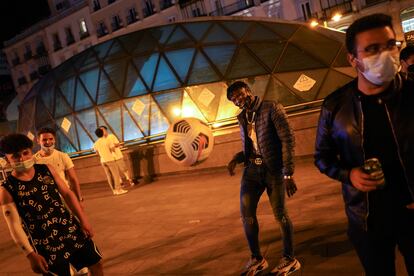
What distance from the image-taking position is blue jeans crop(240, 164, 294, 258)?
3.64m

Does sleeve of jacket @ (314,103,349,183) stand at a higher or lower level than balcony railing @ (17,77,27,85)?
lower

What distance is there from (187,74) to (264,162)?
9284 millimetres

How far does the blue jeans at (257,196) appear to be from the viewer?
3.64 meters

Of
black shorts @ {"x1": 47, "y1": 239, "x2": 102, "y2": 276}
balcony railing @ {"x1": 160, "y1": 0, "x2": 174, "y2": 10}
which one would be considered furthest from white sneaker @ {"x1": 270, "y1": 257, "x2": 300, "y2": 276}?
balcony railing @ {"x1": 160, "y1": 0, "x2": 174, "y2": 10}

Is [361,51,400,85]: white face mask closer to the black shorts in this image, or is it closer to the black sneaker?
the black sneaker

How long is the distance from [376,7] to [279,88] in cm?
1959

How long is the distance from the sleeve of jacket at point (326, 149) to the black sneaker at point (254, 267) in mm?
1901

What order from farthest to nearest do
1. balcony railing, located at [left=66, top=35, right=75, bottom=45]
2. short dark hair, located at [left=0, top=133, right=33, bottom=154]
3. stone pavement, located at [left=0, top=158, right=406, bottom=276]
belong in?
1. balcony railing, located at [left=66, top=35, right=75, bottom=45]
2. stone pavement, located at [left=0, top=158, right=406, bottom=276]
3. short dark hair, located at [left=0, top=133, right=33, bottom=154]

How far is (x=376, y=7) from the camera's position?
26391 mm

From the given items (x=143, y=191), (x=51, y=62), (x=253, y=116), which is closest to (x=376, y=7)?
(x=143, y=191)

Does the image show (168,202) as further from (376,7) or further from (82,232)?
(376,7)

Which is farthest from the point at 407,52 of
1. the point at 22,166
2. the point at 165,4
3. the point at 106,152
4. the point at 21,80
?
the point at 21,80

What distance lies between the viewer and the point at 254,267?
3.78 meters

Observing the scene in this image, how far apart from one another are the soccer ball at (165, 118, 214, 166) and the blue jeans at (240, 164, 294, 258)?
12.2 ft
